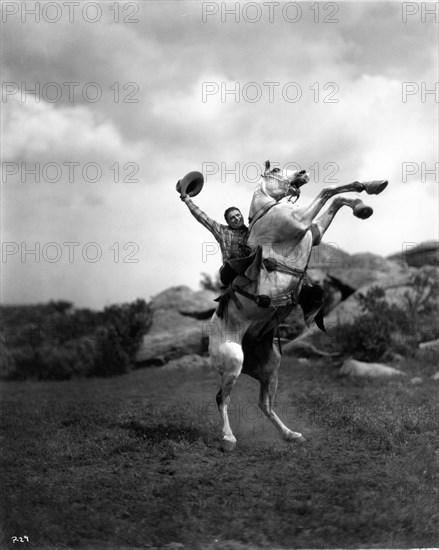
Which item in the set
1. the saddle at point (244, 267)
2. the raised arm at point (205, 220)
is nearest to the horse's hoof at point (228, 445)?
the saddle at point (244, 267)

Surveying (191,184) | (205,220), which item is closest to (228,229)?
(205,220)

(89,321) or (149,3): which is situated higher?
(149,3)

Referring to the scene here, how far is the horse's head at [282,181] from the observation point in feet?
22.7

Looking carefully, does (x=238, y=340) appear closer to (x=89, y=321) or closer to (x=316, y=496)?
(x=316, y=496)

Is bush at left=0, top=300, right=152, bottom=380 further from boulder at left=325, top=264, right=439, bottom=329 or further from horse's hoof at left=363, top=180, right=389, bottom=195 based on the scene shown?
horse's hoof at left=363, top=180, right=389, bottom=195

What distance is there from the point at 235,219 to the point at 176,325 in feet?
38.8

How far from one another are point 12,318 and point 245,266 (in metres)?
16.6

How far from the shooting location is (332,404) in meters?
9.01

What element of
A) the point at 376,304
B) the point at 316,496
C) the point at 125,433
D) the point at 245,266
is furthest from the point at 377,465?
the point at 376,304

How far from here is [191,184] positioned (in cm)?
719

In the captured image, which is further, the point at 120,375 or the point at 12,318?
the point at 12,318

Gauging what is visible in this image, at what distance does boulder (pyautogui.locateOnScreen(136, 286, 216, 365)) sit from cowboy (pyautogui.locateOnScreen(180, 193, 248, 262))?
815 centimetres

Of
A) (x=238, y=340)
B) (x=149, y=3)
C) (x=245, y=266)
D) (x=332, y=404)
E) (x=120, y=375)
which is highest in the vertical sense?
→ (x=149, y=3)

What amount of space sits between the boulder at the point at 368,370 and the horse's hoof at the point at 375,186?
5.81 m
